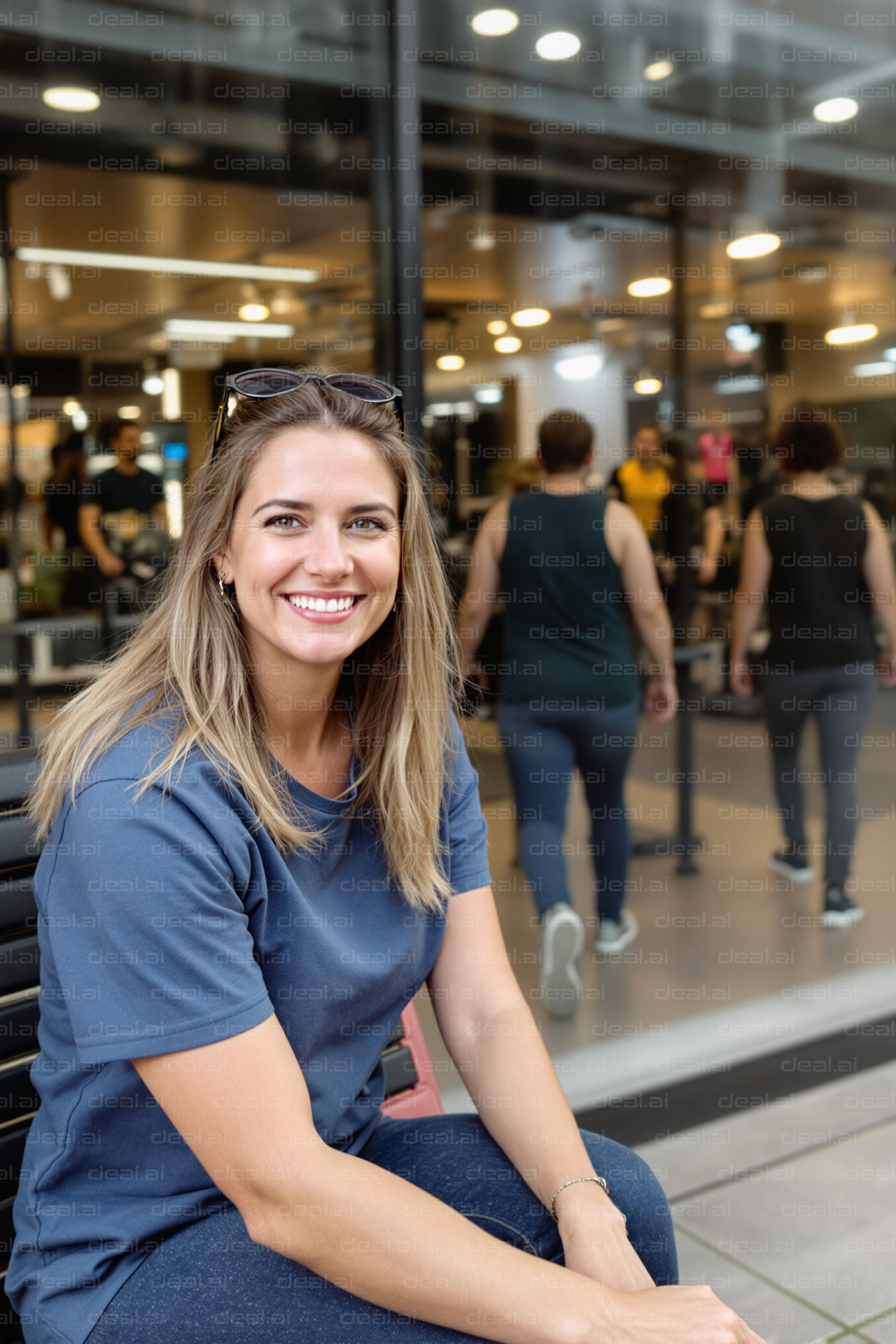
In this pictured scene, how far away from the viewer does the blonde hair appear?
1.27 m

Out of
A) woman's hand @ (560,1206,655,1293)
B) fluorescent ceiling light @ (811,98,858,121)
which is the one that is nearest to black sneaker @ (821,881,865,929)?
fluorescent ceiling light @ (811,98,858,121)

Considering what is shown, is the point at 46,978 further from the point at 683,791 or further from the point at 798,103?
the point at 798,103

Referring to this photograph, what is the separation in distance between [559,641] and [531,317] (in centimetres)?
90

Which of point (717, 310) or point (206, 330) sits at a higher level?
point (206, 330)

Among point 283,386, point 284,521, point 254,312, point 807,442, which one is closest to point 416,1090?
point 284,521

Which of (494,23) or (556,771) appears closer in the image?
(494,23)

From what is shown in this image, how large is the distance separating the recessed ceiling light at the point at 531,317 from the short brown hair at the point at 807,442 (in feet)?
2.79

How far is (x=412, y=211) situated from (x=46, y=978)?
1914 mm

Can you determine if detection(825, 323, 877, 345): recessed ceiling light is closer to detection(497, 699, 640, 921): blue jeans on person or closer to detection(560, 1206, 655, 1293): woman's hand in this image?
detection(497, 699, 640, 921): blue jeans on person

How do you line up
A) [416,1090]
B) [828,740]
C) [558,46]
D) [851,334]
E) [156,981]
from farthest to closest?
[828,740] → [851,334] → [558,46] → [416,1090] → [156,981]

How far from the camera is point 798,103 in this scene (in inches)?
139

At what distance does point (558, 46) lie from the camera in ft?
10.00

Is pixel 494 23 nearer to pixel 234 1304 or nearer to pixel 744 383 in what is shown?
pixel 744 383

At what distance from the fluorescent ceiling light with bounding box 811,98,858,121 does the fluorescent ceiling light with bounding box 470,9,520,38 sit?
1138 mm
